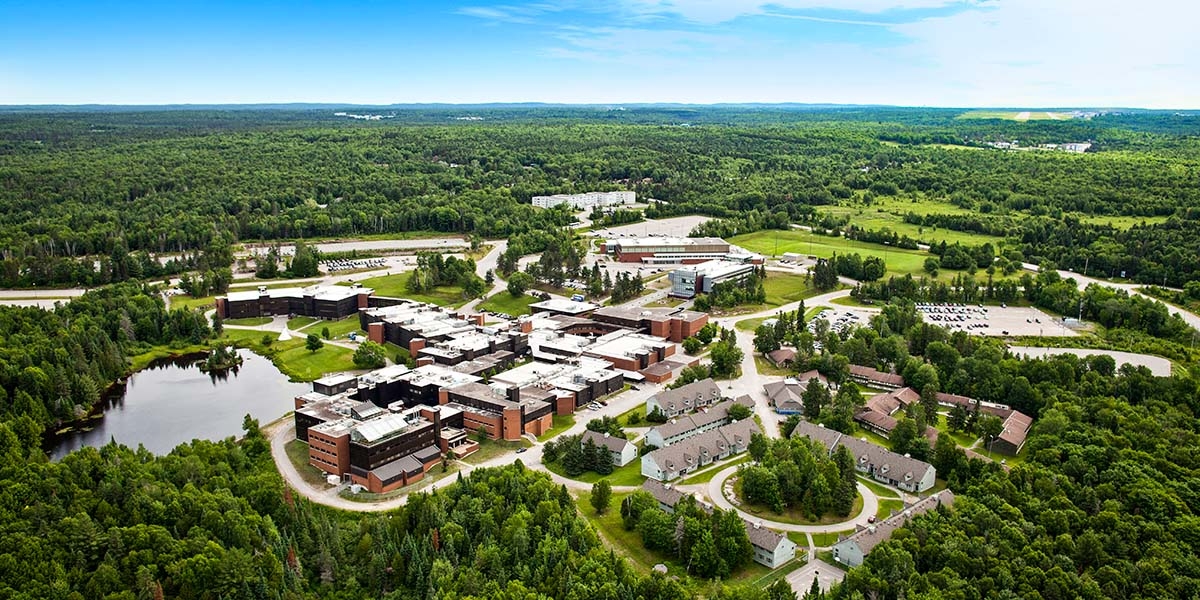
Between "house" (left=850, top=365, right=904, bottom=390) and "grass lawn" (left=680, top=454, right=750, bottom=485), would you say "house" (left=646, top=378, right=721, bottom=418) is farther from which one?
"house" (left=850, top=365, right=904, bottom=390)

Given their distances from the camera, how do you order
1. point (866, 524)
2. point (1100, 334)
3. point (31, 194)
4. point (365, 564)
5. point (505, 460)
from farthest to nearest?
point (31, 194) → point (1100, 334) → point (505, 460) → point (866, 524) → point (365, 564)

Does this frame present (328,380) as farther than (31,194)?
No

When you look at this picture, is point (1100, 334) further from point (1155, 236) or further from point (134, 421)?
point (134, 421)

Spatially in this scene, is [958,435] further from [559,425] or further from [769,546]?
[559,425]

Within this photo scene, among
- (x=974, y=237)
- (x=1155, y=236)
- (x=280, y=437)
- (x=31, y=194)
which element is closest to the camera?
(x=280, y=437)

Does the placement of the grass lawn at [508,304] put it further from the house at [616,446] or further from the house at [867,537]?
the house at [867,537]

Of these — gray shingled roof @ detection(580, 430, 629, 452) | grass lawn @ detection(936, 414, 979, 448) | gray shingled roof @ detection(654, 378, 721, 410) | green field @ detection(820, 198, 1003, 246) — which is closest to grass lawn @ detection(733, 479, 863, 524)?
gray shingled roof @ detection(580, 430, 629, 452)

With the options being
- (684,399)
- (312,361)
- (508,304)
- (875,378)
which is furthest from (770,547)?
(508,304)

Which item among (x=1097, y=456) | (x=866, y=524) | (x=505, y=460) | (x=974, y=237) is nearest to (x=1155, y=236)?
(x=974, y=237)
